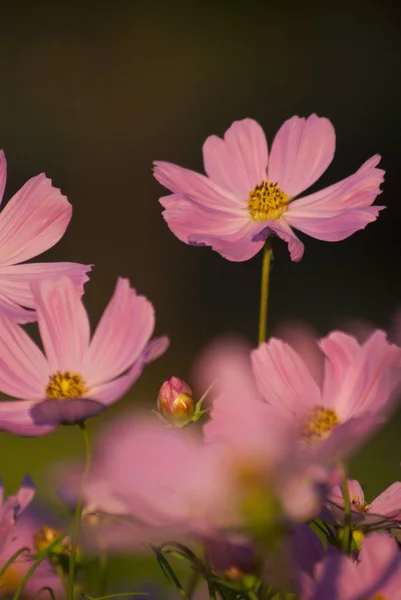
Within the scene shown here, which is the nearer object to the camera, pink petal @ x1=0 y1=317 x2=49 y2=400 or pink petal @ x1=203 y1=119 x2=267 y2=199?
pink petal @ x1=0 y1=317 x2=49 y2=400

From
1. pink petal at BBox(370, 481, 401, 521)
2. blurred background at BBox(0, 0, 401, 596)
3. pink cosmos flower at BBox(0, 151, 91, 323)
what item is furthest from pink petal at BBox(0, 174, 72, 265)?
blurred background at BBox(0, 0, 401, 596)

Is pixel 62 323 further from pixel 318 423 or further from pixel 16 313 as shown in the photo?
pixel 318 423

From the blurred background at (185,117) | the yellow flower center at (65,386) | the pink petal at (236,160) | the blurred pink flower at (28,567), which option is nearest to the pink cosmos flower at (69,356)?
the yellow flower center at (65,386)

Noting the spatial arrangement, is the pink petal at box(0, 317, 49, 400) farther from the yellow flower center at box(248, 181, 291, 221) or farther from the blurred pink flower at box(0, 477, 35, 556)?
the yellow flower center at box(248, 181, 291, 221)

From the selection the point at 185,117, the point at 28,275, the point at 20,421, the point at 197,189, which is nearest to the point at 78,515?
the point at 20,421

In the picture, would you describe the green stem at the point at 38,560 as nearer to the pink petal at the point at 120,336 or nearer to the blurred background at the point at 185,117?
the pink petal at the point at 120,336
